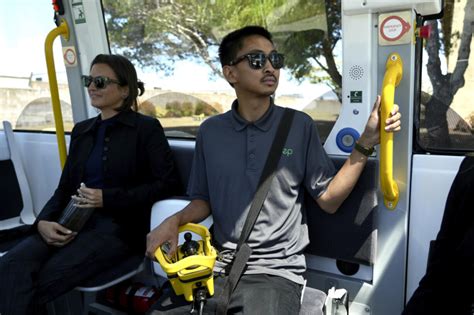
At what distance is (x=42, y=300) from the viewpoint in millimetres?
2207

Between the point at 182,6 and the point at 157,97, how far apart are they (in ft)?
2.14

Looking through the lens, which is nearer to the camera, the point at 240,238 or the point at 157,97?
the point at 240,238

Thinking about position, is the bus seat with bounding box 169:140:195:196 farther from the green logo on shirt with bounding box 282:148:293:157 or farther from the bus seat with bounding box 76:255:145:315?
the green logo on shirt with bounding box 282:148:293:157

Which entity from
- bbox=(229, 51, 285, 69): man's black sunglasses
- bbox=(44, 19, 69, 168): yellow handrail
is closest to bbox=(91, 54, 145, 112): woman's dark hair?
bbox=(44, 19, 69, 168): yellow handrail

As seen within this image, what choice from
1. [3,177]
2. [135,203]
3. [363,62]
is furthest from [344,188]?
[3,177]

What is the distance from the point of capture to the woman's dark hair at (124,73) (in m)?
2.68

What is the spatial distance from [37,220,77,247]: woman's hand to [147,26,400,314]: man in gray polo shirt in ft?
2.48

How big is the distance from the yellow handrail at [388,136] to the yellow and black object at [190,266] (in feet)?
2.57

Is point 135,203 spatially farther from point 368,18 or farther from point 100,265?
point 368,18

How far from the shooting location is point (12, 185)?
11.9 ft

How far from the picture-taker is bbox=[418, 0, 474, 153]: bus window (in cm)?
194

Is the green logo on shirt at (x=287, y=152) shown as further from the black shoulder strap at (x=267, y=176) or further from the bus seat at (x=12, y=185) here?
the bus seat at (x=12, y=185)

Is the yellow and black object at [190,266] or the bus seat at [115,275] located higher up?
the yellow and black object at [190,266]

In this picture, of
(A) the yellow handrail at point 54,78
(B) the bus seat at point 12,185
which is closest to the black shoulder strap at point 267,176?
(A) the yellow handrail at point 54,78
